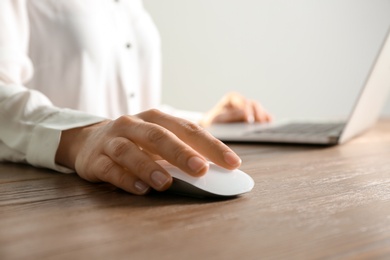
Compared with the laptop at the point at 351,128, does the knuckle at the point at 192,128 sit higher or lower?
higher

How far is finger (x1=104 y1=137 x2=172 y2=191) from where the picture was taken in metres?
0.50

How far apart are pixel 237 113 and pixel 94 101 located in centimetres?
39

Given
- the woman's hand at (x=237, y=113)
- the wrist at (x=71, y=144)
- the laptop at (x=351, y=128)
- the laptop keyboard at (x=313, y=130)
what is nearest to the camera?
the wrist at (x=71, y=144)

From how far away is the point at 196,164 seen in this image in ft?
1.61

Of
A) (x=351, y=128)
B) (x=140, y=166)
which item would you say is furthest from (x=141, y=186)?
(x=351, y=128)

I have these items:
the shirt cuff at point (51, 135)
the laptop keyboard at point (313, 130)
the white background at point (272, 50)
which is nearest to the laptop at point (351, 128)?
the laptop keyboard at point (313, 130)

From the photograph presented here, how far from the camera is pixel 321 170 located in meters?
0.65

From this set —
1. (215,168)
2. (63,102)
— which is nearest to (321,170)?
(215,168)

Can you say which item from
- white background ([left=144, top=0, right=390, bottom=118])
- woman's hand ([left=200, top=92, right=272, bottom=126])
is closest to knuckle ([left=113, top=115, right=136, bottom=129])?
woman's hand ([left=200, top=92, right=272, bottom=126])

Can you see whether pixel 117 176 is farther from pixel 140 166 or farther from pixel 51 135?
pixel 51 135

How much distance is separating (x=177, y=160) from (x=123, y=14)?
99 centimetres

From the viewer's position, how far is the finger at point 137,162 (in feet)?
1.63

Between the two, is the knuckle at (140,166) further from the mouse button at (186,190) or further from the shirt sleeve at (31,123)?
the shirt sleeve at (31,123)

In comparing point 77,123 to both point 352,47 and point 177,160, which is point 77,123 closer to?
point 177,160
